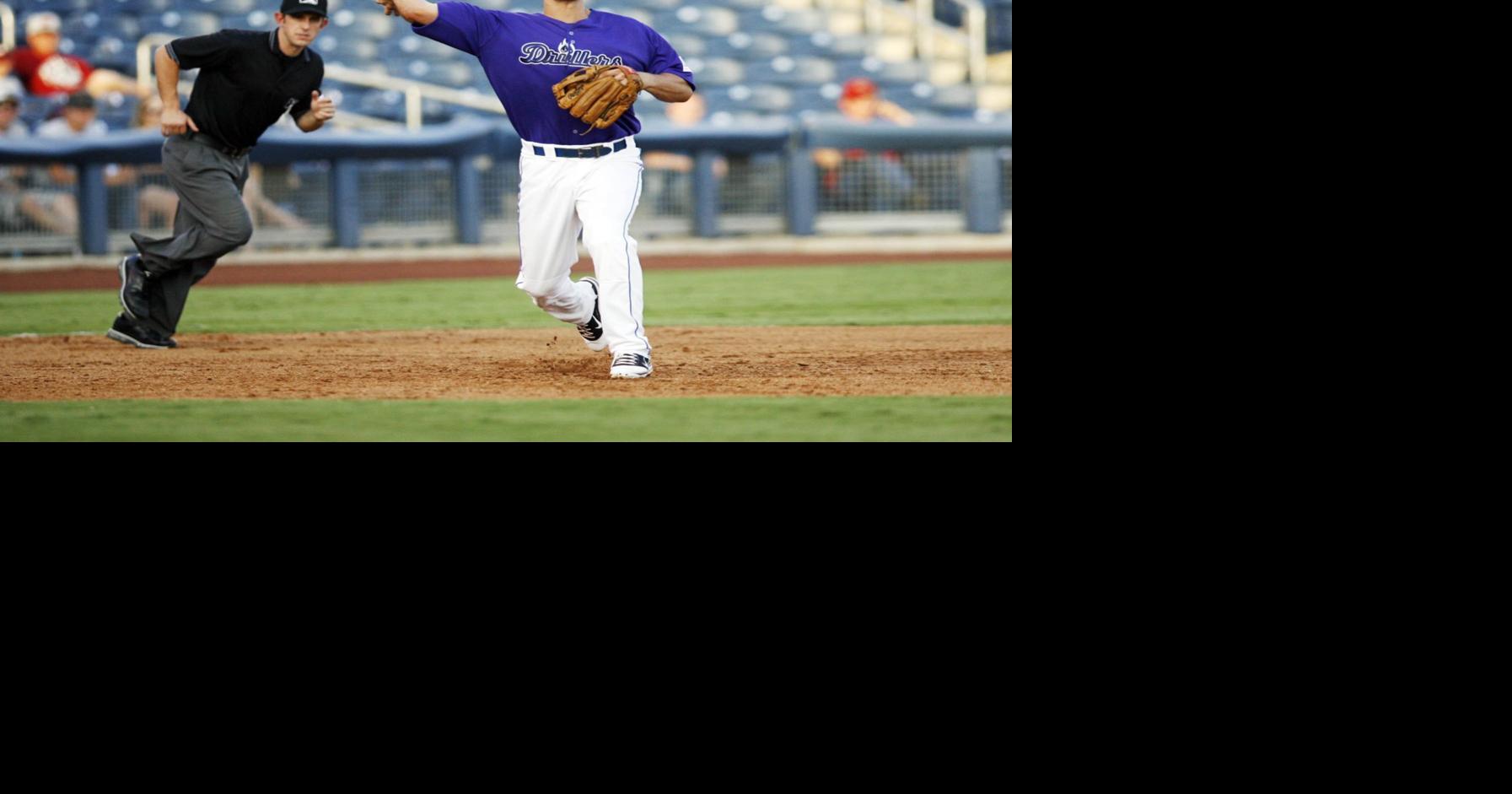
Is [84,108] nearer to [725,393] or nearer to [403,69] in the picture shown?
[403,69]

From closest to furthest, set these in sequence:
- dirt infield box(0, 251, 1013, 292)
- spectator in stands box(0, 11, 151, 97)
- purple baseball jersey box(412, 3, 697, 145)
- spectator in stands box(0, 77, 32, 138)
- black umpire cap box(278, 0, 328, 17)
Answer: purple baseball jersey box(412, 3, 697, 145) → black umpire cap box(278, 0, 328, 17) → dirt infield box(0, 251, 1013, 292) → spectator in stands box(0, 77, 32, 138) → spectator in stands box(0, 11, 151, 97)

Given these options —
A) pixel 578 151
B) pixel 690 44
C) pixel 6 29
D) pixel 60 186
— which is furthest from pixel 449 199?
pixel 578 151

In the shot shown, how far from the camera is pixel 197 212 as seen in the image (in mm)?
6738

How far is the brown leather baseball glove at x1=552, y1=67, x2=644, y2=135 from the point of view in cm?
526

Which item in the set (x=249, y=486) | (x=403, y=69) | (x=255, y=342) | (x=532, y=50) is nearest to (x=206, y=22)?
(x=403, y=69)

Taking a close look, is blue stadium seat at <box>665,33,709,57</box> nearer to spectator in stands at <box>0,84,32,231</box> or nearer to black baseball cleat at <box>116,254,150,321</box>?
spectator in stands at <box>0,84,32,231</box>

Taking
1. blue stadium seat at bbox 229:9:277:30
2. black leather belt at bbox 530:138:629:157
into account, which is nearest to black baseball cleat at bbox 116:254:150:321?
black leather belt at bbox 530:138:629:157

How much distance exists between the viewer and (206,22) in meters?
17.0

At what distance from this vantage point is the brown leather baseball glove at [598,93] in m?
5.26

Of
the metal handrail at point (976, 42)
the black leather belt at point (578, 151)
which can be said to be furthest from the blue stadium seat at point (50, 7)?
the black leather belt at point (578, 151)

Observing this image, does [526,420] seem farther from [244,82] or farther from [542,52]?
[244,82]

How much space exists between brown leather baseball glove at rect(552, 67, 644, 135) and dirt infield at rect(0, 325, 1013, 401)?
899mm

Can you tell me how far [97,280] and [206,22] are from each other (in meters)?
6.14

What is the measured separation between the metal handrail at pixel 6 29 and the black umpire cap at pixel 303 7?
10.3 meters
